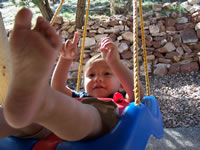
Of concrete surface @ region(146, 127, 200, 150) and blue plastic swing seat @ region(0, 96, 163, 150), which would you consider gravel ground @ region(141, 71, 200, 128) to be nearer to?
concrete surface @ region(146, 127, 200, 150)

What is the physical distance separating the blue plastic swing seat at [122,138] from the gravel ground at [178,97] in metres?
1.44

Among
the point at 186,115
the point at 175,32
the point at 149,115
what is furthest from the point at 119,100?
the point at 175,32

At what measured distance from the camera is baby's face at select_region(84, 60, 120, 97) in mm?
1175

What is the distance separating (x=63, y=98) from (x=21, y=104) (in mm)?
115

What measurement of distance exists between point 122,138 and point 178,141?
1.30 meters

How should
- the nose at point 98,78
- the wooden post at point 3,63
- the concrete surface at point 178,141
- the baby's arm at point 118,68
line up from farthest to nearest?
the concrete surface at point 178,141
the wooden post at point 3,63
the nose at point 98,78
the baby's arm at point 118,68

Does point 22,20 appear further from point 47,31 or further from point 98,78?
point 98,78

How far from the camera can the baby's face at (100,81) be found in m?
1.17

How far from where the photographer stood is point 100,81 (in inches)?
46.2

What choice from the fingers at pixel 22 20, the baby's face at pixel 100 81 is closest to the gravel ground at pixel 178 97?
the baby's face at pixel 100 81

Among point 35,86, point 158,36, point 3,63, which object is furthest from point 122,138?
point 158,36

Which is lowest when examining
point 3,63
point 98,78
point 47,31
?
point 98,78

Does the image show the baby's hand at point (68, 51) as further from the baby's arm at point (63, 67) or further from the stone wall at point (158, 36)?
the stone wall at point (158, 36)

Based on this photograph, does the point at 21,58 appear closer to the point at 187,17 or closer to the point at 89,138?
the point at 89,138
